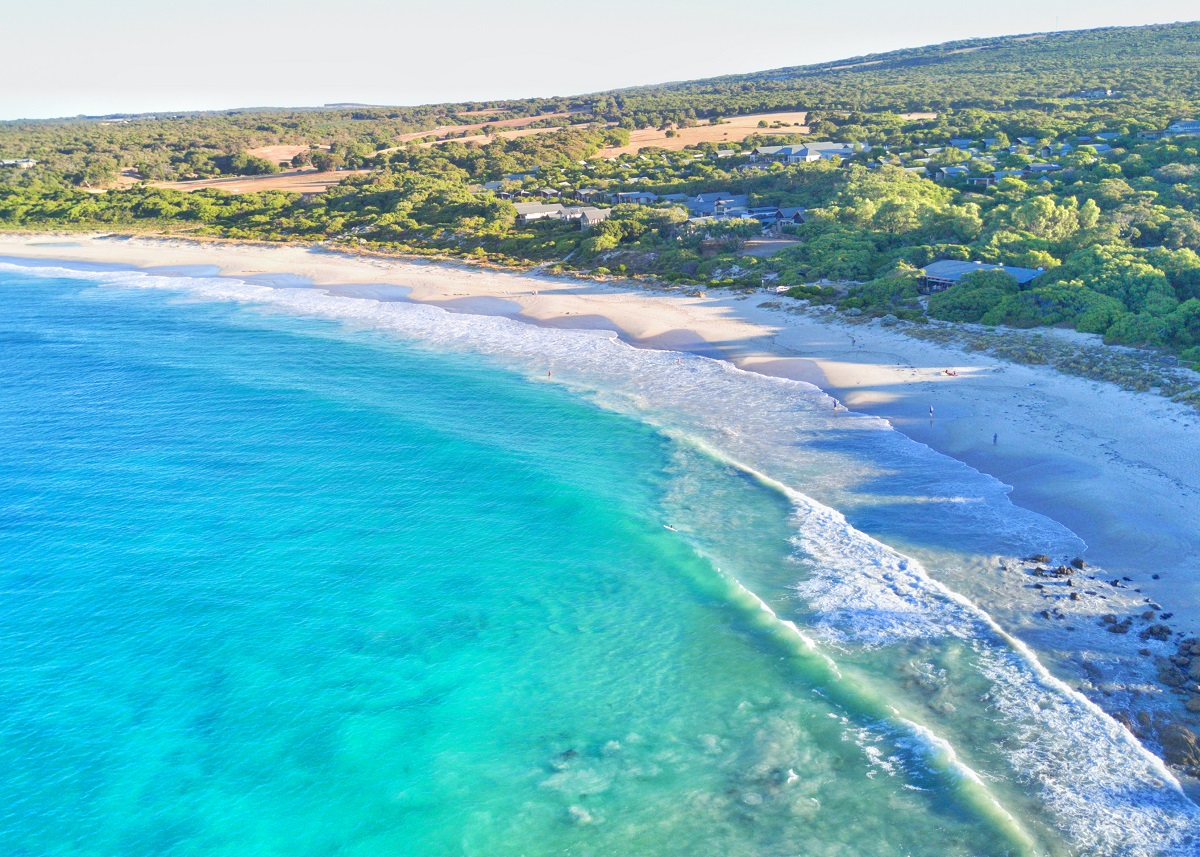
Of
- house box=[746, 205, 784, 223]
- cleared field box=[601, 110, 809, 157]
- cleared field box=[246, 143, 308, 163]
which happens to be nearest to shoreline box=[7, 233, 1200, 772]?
house box=[746, 205, 784, 223]

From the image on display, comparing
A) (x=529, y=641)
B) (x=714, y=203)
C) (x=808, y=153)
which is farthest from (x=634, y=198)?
(x=529, y=641)

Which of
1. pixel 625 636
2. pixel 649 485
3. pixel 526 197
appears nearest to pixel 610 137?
pixel 526 197

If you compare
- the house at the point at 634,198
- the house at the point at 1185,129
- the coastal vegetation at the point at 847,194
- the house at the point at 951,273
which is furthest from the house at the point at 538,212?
the house at the point at 1185,129

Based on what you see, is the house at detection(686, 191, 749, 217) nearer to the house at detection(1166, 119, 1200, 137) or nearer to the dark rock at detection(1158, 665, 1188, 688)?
the house at detection(1166, 119, 1200, 137)

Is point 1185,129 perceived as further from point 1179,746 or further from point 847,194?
point 1179,746

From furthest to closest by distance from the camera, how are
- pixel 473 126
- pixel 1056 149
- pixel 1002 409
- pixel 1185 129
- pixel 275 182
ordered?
1. pixel 473 126
2. pixel 275 182
3. pixel 1056 149
4. pixel 1185 129
5. pixel 1002 409

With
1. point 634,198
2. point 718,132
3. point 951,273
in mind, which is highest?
point 718,132
